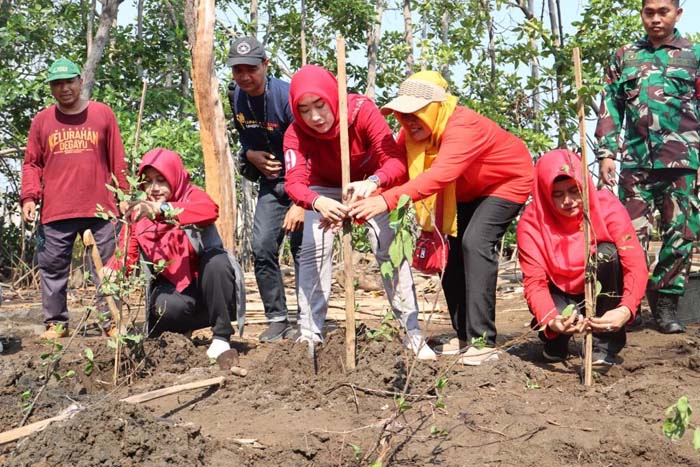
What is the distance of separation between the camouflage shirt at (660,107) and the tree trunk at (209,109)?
10.4ft

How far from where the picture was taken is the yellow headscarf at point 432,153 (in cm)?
440

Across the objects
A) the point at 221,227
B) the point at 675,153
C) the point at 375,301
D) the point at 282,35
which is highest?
the point at 282,35

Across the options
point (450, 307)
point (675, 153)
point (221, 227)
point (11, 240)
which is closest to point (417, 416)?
point (450, 307)

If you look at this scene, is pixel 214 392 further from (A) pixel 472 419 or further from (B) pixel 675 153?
(B) pixel 675 153

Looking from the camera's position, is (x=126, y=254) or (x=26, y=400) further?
(x=126, y=254)

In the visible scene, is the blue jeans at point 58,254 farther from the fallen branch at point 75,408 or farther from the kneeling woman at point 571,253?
the kneeling woman at point 571,253

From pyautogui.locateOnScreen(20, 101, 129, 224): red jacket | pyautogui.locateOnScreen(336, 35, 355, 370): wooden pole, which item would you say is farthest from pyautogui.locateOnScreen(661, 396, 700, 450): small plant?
pyautogui.locateOnScreen(20, 101, 129, 224): red jacket

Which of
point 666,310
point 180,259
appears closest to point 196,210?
point 180,259

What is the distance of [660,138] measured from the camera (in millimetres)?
5352

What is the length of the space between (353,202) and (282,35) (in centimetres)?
1065

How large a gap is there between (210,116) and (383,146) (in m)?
2.94

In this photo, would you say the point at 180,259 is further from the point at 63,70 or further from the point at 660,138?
the point at 660,138

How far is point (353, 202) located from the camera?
4141mm

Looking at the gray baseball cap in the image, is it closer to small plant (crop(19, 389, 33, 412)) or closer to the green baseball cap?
the green baseball cap
